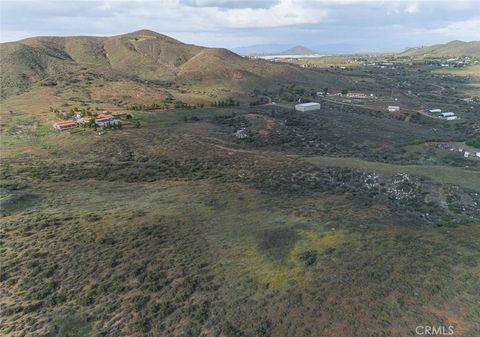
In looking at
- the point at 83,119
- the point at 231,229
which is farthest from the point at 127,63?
the point at 231,229

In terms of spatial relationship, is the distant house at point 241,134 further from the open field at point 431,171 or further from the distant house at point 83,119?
the distant house at point 83,119

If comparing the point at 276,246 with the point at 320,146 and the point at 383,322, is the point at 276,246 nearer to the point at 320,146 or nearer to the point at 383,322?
the point at 383,322

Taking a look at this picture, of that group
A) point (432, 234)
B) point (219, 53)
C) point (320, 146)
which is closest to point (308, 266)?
point (432, 234)

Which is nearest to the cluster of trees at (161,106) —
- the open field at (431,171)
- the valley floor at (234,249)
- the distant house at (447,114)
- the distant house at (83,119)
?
the distant house at (83,119)

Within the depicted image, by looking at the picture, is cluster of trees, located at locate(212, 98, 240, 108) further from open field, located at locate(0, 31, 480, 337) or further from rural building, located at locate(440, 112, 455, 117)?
rural building, located at locate(440, 112, 455, 117)

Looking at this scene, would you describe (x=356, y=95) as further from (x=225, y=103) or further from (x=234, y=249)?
(x=234, y=249)

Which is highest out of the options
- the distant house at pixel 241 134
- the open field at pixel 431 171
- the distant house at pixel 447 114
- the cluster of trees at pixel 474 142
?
the distant house at pixel 241 134
